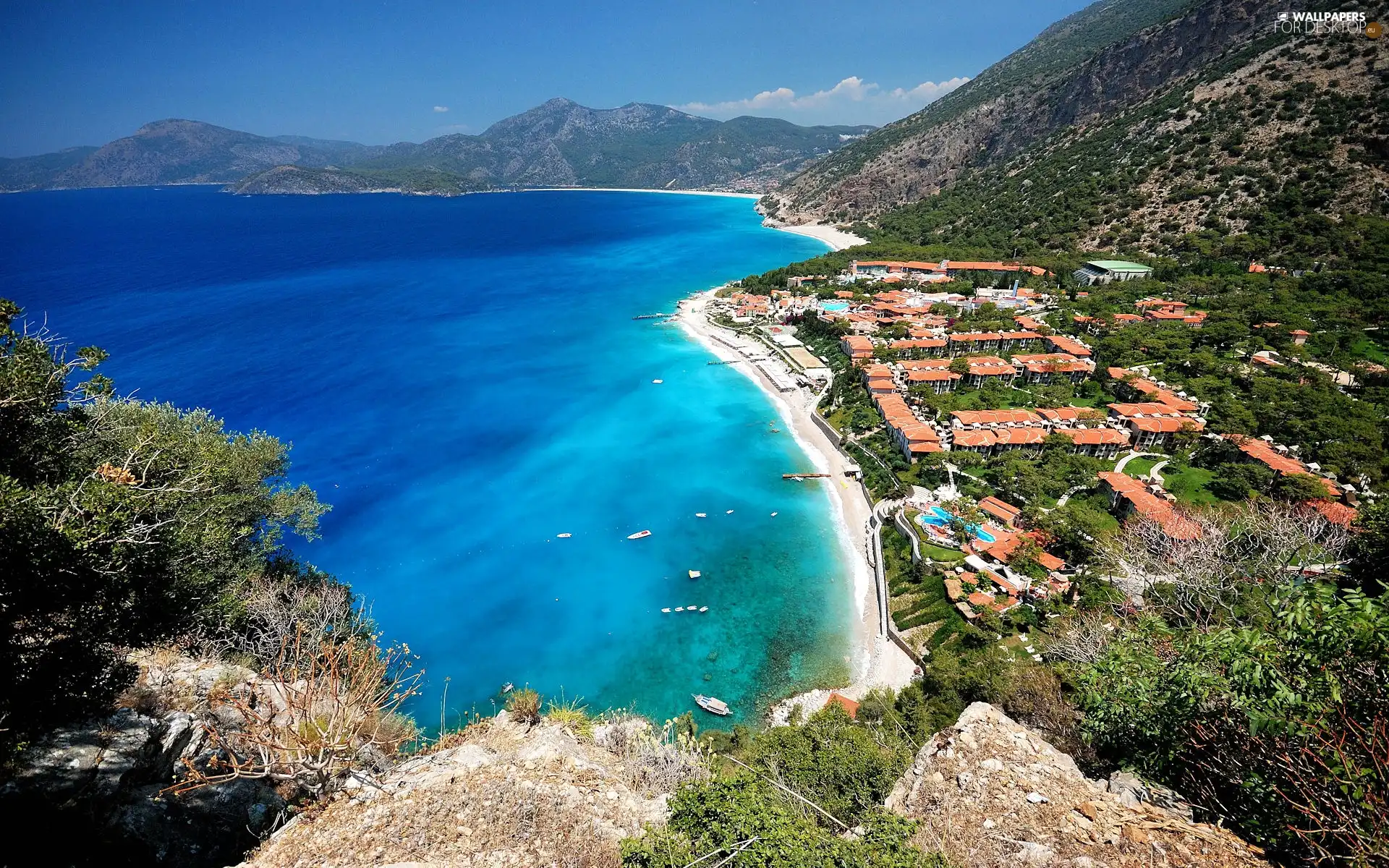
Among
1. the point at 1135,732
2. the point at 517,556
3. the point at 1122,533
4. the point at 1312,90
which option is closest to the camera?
the point at 1135,732

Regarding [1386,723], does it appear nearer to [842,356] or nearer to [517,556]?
[517,556]

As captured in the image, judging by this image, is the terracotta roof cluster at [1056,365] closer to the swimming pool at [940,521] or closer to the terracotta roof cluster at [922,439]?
the terracotta roof cluster at [922,439]

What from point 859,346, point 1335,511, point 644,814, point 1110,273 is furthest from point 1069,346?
point 644,814

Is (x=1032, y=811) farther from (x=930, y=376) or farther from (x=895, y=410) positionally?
(x=930, y=376)

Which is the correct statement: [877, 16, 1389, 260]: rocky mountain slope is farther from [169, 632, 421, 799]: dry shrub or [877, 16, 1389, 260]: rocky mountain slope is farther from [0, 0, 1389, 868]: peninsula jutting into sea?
[169, 632, 421, 799]: dry shrub

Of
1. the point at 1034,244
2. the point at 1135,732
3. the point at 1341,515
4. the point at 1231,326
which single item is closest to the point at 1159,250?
the point at 1034,244
